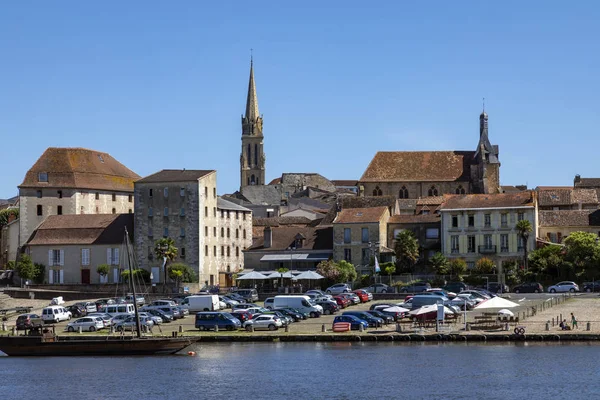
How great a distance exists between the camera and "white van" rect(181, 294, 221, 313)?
292 ft

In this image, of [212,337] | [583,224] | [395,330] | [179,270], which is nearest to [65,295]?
[179,270]

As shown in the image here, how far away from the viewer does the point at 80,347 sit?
73688 millimetres

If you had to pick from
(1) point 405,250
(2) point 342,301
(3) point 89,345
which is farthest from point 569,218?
(3) point 89,345

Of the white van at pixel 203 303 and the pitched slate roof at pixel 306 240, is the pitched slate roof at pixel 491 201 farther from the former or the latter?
the white van at pixel 203 303

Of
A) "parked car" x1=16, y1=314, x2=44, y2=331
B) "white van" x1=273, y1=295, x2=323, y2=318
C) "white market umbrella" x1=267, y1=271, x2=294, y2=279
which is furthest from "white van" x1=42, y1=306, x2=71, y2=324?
"white market umbrella" x1=267, y1=271, x2=294, y2=279

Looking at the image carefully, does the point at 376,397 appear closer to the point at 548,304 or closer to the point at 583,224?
the point at 548,304

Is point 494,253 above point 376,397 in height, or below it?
above

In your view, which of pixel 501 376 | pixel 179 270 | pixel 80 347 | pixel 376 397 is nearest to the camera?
pixel 376 397

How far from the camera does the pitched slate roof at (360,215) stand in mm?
114312

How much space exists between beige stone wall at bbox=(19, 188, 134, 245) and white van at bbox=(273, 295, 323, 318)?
4864 centimetres

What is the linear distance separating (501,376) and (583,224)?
197ft

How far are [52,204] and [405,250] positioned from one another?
139 ft

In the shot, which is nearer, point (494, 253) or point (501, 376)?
point (501, 376)

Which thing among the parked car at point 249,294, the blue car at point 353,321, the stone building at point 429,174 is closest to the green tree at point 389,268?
the parked car at point 249,294
